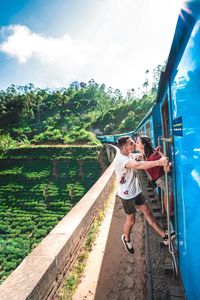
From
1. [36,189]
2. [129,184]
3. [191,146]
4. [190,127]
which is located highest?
[190,127]

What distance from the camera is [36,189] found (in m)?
33.7

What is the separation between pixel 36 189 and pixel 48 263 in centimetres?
3172

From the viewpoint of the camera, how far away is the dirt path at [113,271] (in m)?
3.78

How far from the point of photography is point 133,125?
54.8 metres

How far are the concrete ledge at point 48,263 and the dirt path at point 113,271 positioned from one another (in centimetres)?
41

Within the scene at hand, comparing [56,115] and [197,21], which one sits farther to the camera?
[56,115]

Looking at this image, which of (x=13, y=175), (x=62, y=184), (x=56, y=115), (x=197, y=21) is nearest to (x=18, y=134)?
(x=56, y=115)

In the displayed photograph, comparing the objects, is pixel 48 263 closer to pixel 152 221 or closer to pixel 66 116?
pixel 152 221

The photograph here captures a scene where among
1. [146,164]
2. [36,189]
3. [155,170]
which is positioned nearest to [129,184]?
[155,170]

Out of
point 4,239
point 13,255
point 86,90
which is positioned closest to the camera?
point 13,255

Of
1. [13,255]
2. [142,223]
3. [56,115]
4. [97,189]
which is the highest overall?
[56,115]

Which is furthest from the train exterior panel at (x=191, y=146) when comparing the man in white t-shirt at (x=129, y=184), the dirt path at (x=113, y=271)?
the dirt path at (x=113, y=271)

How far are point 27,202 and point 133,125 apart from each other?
31.3 m

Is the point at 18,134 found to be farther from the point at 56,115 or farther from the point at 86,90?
the point at 86,90
